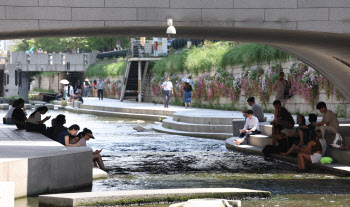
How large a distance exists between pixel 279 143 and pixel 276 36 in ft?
9.52

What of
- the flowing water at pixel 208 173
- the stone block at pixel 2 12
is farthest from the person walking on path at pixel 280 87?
the stone block at pixel 2 12

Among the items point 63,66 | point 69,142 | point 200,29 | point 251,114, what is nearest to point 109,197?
point 69,142

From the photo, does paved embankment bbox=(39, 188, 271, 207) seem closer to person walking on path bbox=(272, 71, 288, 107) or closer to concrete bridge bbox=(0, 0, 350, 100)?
concrete bridge bbox=(0, 0, 350, 100)

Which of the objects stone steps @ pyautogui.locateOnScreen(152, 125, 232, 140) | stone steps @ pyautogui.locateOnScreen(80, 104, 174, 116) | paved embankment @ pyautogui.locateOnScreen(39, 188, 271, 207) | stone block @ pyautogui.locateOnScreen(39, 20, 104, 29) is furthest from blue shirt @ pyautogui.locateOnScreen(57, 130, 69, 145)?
stone steps @ pyautogui.locateOnScreen(80, 104, 174, 116)

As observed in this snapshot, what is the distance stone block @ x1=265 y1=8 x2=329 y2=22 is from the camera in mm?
12750

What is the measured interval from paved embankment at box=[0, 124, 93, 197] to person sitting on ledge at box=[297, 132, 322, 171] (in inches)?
192

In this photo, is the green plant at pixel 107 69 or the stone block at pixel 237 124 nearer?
the stone block at pixel 237 124

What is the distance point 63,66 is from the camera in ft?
203

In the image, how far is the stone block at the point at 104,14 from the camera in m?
12.6

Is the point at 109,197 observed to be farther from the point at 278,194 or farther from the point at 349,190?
the point at 349,190

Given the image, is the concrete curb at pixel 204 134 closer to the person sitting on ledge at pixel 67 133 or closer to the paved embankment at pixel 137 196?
the person sitting on ledge at pixel 67 133

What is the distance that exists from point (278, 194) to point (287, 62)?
1493 centimetres

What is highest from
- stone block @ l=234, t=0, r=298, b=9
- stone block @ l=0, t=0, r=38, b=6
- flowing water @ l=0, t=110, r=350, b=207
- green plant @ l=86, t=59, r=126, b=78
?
stone block @ l=234, t=0, r=298, b=9

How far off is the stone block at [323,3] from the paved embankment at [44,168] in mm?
5260
